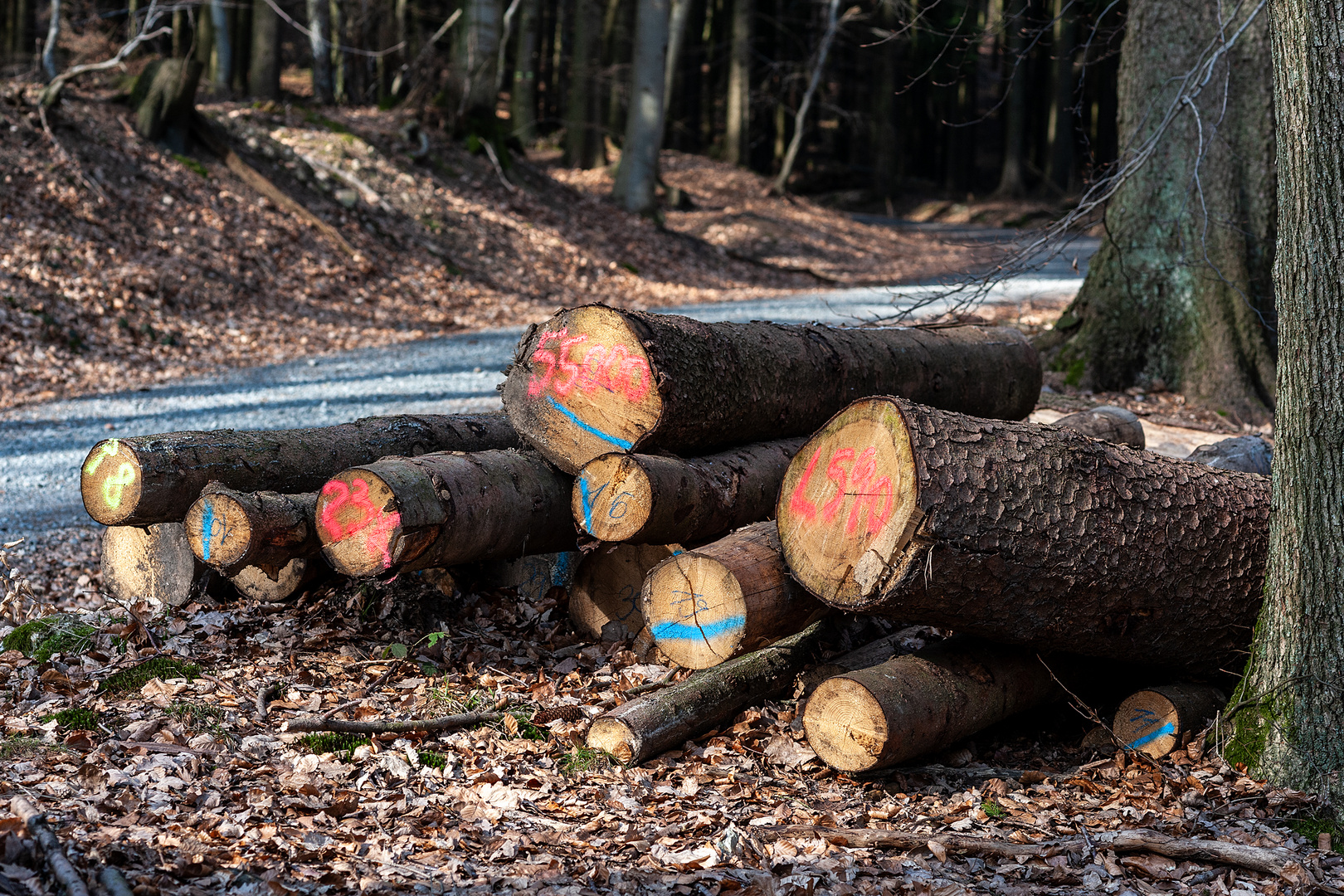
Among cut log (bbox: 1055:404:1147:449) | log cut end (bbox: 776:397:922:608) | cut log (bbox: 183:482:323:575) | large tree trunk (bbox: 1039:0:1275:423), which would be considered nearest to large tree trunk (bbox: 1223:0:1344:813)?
log cut end (bbox: 776:397:922:608)

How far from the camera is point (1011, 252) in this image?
6.05 m

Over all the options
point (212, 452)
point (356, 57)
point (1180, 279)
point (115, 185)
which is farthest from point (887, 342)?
point (356, 57)

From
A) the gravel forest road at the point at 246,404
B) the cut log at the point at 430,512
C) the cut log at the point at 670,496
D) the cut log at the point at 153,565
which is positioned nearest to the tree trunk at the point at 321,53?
the gravel forest road at the point at 246,404

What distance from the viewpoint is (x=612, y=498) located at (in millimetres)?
4246

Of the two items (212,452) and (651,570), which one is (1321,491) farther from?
(212,452)

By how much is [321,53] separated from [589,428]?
1833 cm

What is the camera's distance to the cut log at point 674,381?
14.5 feet

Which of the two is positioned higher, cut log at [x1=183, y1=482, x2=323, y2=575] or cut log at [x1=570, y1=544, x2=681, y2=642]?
cut log at [x1=183, y1=482, x2=323, y2=575]

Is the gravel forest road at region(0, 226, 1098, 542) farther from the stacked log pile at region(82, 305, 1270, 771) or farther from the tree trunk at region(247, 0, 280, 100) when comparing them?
the tree trunk at region(247, 0, 280, 100)

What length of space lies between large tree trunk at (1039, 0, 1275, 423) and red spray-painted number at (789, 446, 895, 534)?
5.96m

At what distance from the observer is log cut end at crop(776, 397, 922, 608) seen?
3562 mm

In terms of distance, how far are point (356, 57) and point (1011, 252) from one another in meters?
23.4

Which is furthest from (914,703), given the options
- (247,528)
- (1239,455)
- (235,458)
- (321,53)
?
(321,53)

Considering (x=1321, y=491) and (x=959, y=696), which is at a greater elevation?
(x=1321, y=491)
